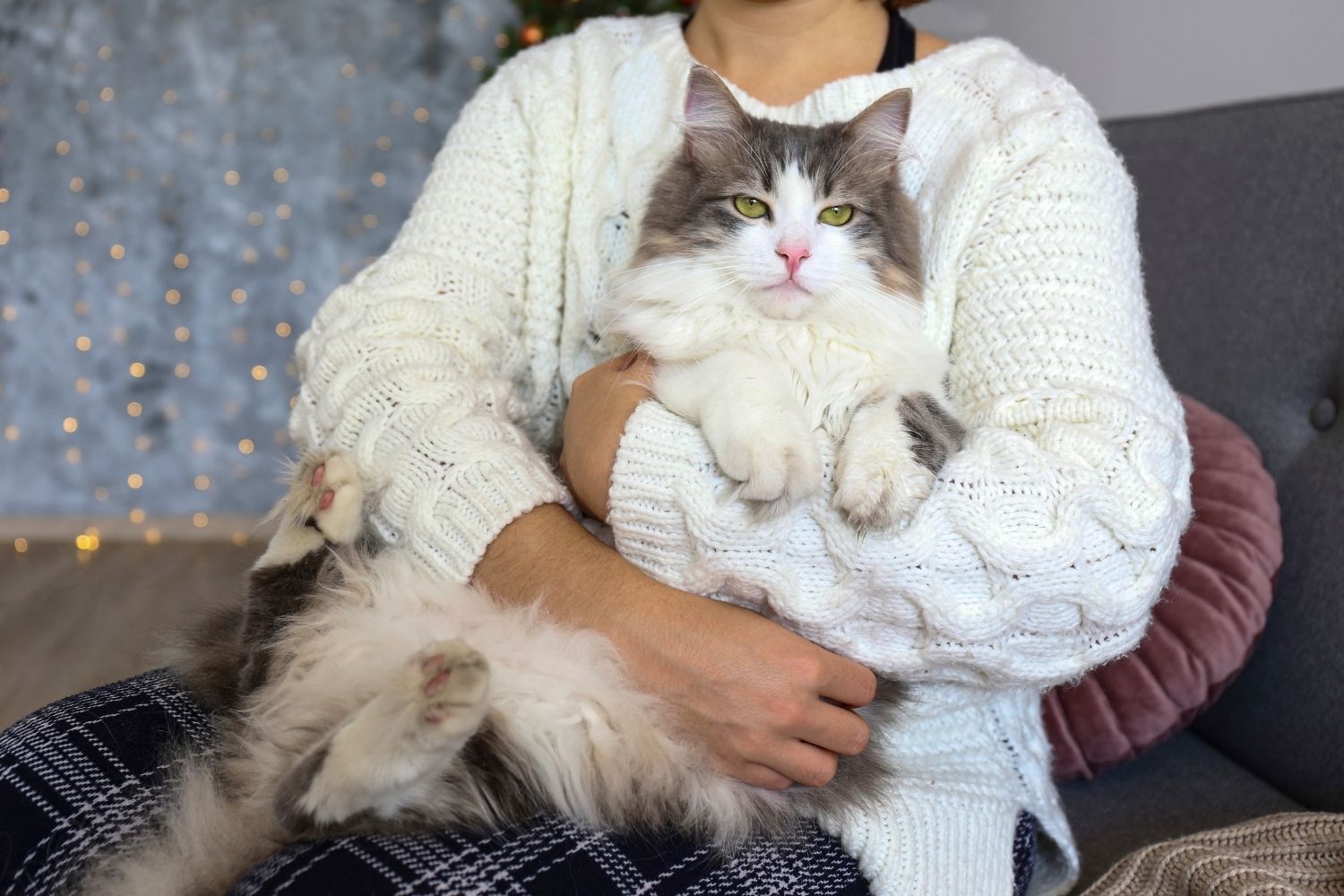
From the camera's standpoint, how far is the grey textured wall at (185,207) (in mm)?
3877

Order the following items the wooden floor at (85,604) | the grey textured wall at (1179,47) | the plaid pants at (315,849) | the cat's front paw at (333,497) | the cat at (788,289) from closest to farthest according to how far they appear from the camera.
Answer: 1. the plaid pants at (315,849)
2. the cat at (788,289)
3. the cat's front paw at (333,497)
4. the grey textured wall at (1179,47)
5. the wooden floor at (85,604)

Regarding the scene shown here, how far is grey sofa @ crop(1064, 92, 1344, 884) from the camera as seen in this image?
1.48 m

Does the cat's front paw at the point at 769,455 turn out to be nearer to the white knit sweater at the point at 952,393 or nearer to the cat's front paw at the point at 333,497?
the white knit sweater at the point at 952,393

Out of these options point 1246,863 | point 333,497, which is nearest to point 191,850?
point 333,497

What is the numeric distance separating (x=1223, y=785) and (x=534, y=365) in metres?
1.27

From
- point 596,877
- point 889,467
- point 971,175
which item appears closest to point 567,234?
point 971,175

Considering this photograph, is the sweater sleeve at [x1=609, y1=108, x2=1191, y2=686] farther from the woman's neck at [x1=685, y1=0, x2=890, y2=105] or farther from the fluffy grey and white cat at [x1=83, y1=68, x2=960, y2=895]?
the woman's neck at [x1=685, y1=0, x2=890, y2=105]

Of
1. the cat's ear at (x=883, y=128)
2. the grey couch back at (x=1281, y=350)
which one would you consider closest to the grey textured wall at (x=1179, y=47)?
the grey couch back at (x=1281, y=350)

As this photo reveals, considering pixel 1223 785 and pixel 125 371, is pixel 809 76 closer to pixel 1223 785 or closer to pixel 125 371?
pixel 1223 785

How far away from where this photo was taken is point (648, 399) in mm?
1206

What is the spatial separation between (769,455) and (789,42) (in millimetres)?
852

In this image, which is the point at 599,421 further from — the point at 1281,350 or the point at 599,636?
the point at 1281,350

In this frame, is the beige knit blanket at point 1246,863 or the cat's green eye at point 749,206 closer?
the beige knit blanket at point 1246,863

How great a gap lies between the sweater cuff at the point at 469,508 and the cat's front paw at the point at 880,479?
15.2 inches
